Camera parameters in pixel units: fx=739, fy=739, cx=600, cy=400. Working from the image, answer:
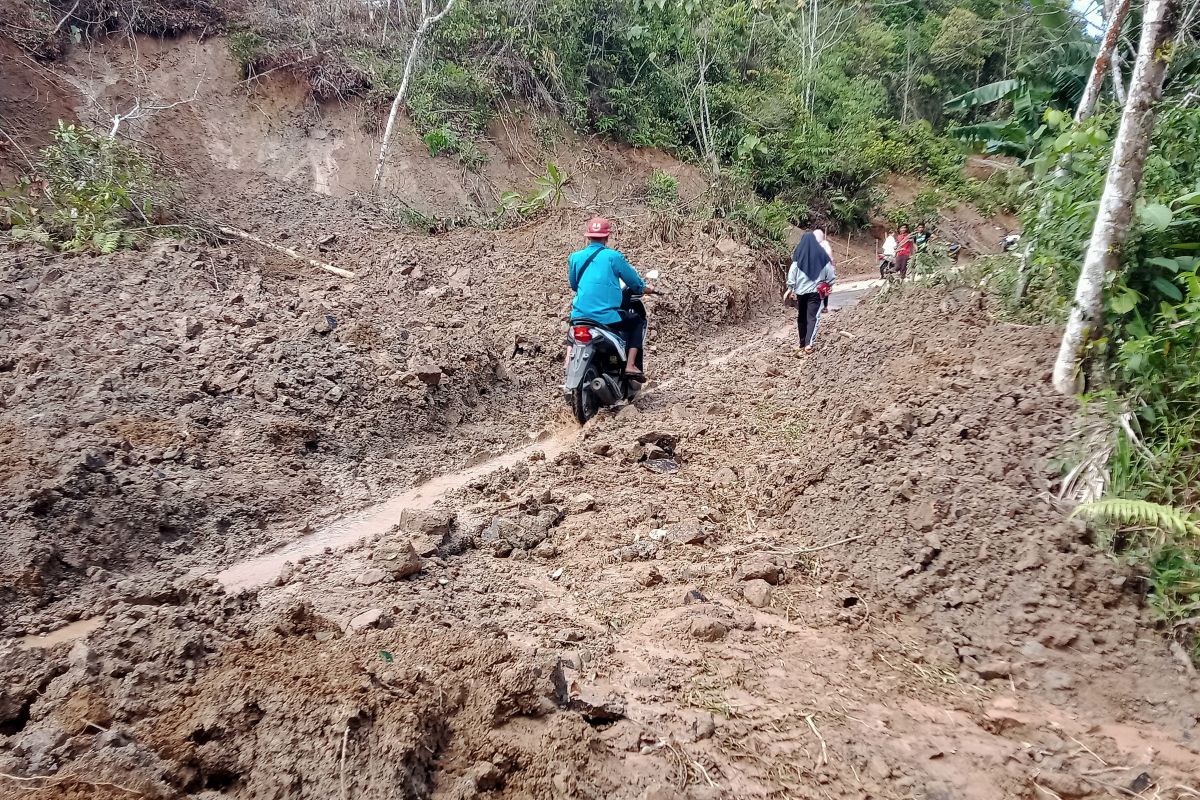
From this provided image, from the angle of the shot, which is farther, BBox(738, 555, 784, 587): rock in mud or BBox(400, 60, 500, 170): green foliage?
BBox(400, 60, 500, 170): green foliage

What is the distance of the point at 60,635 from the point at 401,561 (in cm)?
172

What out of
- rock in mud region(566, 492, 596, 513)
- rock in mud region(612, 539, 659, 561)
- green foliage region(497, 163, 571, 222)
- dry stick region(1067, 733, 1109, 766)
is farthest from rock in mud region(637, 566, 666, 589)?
green foliage region(497, 163, 571, 222)

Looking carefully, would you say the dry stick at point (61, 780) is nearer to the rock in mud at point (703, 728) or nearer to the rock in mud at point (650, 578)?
the rock in mud at point (703, 728)

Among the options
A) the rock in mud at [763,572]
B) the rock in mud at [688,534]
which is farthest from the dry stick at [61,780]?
the rock in mud at [688,534]

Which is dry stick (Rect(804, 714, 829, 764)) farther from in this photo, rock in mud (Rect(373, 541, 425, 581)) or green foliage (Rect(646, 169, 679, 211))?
green foliage (Rect(646, 169, 679, 211))

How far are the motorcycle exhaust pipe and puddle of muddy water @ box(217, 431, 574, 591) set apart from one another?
1.64ft

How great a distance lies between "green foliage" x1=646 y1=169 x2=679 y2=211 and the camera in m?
16.0

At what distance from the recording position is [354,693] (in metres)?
2.47

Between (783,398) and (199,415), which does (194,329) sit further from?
(783,398)

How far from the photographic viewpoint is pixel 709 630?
350 centimetres

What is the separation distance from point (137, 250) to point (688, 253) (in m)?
9.00

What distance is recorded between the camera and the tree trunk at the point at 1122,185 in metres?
4.10

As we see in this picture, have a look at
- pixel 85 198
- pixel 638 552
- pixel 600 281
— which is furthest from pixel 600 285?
pixel 85 198

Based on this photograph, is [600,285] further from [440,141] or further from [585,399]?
[440,141]
